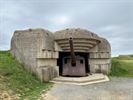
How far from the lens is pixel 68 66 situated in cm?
1338

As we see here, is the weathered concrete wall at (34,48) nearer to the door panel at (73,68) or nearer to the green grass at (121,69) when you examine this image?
the door panel at (73,68)

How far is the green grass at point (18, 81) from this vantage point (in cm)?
815

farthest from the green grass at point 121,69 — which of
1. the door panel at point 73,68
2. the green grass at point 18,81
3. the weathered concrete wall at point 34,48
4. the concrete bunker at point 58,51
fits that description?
the green grass at point 18,81

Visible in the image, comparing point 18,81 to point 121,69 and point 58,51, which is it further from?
point 121,69

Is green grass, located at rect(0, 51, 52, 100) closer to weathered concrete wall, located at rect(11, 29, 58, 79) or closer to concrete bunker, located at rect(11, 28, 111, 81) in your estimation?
weathered concrete wall, located at rect(11, 29, 58, 79)

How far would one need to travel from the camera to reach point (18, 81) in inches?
378

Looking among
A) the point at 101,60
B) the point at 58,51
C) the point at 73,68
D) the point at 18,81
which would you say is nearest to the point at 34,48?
the point at 58,51

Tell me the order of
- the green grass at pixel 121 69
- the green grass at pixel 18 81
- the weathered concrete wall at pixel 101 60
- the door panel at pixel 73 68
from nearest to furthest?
the green grass at pixel 18 81 < the door panel at pixel 73 68 < the weathered concrete wall at pixel 101 60 < the green grass at pixel 121 69

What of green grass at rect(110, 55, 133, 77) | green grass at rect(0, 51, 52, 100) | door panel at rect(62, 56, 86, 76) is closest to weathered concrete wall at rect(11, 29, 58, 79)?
green grass at rect(0, 51, 52, 100)

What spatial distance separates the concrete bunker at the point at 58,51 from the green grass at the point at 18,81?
1.81ft

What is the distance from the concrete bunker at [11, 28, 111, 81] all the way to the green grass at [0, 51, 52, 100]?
1.81ft

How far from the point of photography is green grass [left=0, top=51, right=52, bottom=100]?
26.8ft

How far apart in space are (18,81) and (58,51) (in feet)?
13.9

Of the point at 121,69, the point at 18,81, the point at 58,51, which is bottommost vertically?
the point at 18,81
